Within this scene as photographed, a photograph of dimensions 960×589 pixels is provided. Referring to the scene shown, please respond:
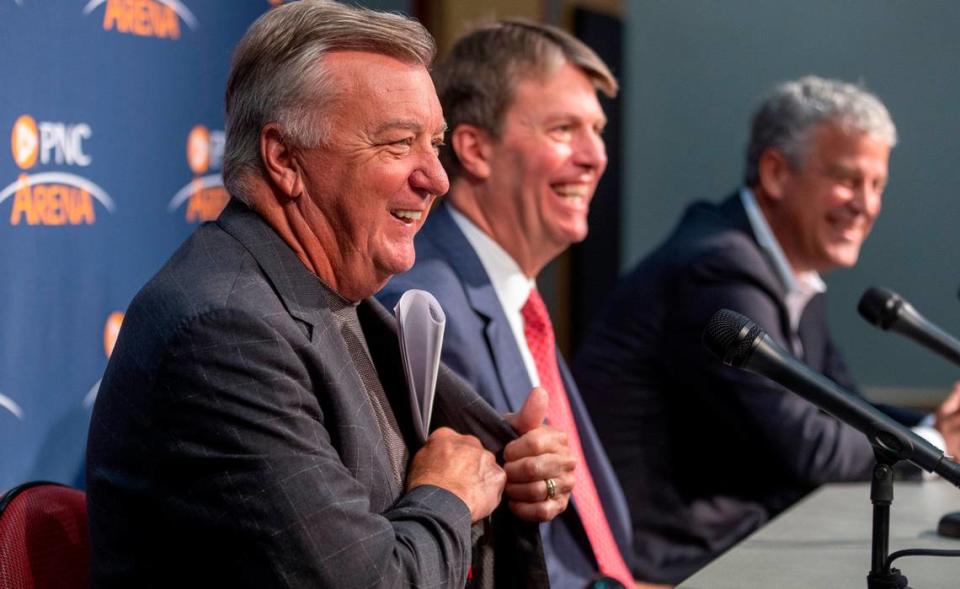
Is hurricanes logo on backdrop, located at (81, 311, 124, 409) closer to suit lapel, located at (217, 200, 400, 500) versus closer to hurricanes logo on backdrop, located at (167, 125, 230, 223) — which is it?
hurricanes logo on backdrop, located at (167, 125, 230, 223)

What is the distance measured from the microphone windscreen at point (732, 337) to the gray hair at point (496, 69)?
1.09m

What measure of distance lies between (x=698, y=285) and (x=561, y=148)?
0.57m

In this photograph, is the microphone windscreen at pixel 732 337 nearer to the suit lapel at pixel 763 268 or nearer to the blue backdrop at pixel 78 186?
the blue backdrop at pixel 78 186

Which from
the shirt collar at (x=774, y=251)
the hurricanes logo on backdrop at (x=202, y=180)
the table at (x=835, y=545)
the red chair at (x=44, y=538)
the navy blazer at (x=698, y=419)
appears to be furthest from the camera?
A: the shirt collar at (x=774, y=251)

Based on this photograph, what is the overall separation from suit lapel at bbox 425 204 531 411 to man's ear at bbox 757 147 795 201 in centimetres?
120

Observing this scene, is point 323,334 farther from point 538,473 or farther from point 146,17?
point 146,17

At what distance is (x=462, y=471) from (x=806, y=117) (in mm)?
2006

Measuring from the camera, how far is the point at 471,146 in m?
2.55

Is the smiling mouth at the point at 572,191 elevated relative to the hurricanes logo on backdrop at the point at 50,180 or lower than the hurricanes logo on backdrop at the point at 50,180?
lower

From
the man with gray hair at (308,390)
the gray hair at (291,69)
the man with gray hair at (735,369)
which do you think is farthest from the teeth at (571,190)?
the gray hair at (291,69)

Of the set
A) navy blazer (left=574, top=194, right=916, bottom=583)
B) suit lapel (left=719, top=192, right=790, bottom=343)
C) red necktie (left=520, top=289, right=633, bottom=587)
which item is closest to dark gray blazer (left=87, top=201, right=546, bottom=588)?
red necktie (left=520, top=289, right=633, bottom=587)

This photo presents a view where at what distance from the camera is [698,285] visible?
2.93 m

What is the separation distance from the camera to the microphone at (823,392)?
1.50 metres

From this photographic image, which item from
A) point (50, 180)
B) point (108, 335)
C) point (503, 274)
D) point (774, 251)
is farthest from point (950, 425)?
point (50, 180)
